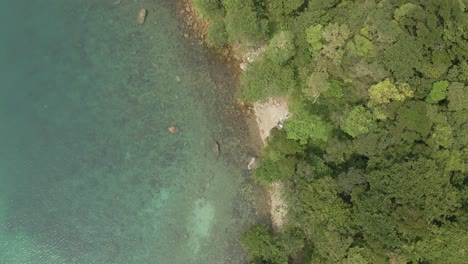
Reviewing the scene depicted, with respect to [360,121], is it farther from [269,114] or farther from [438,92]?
[269,114]

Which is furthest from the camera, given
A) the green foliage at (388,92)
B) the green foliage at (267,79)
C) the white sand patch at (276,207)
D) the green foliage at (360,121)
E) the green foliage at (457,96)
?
the white sand patch at (276,207)

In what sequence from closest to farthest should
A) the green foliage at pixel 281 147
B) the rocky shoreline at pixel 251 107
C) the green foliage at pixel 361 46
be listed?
the green foliage at pixel 361 46 < the green foliage at pixel 281 147 < the rocky shoreline at pixel 251 107

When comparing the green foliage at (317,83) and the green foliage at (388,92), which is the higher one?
the green foliage at (388,92)

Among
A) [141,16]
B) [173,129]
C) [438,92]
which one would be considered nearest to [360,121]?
[438,92]

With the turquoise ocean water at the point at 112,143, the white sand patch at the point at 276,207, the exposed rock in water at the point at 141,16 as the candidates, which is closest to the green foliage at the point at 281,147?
the white sand patch at the point at 276,207

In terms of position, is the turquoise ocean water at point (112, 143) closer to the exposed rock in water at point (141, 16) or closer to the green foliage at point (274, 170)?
the exposed rock in water at point (141, 16)

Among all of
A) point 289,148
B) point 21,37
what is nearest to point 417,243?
point 289,148

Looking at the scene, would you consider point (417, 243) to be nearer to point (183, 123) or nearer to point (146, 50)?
point (183, 123)
